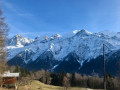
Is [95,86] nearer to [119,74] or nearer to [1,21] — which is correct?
[119,74]

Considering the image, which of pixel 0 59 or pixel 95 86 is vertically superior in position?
pixel 0 59

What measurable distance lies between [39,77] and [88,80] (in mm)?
33748

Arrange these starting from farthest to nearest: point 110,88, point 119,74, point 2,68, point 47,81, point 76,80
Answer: point 76,80, point 47,81, point 110,88, point 119,74, point 2,68

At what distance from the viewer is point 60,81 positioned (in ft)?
337

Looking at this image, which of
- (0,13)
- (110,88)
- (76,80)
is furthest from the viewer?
(76,80)

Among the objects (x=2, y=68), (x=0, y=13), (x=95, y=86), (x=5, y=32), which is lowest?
(x=95, y=86)

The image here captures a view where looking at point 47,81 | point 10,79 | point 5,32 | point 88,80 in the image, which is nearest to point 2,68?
point 5,32

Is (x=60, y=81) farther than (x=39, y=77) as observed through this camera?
No

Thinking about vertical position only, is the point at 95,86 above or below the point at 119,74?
below

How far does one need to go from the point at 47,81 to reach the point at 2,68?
81.2 m

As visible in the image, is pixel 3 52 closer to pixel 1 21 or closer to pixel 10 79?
pixel 1 21

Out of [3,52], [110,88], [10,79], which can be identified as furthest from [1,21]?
[110,88]

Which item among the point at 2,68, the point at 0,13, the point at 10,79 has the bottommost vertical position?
the point at 10,79

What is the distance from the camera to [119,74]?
43.2m
